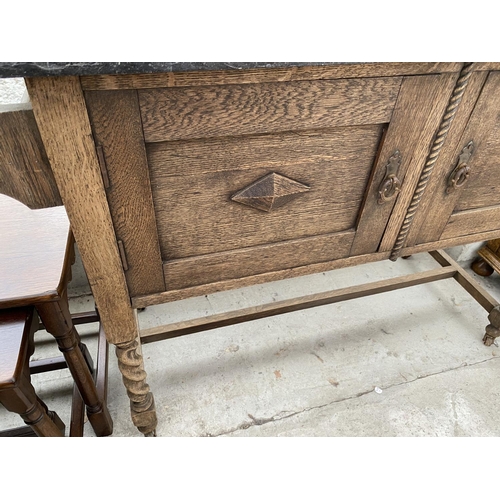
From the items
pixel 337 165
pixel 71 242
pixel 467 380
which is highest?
pixel 337 165

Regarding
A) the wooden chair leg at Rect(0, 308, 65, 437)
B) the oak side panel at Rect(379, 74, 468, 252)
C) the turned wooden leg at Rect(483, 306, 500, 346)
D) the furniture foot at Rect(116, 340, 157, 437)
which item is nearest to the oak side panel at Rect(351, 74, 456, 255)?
the oak side panel at Rect(379, 74, 468, 252)

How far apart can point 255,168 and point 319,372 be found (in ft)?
3.39

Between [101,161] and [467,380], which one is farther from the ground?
[101,161]

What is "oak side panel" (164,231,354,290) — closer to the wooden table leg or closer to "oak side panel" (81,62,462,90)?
the wooden table leg

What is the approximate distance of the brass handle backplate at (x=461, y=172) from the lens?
90 centimetres

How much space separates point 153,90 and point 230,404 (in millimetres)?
1150

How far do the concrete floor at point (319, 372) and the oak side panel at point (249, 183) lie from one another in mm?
776

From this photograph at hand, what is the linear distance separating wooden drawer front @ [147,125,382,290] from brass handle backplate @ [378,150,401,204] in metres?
0.04

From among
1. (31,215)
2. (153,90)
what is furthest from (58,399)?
(153,90)

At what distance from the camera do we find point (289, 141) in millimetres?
756
